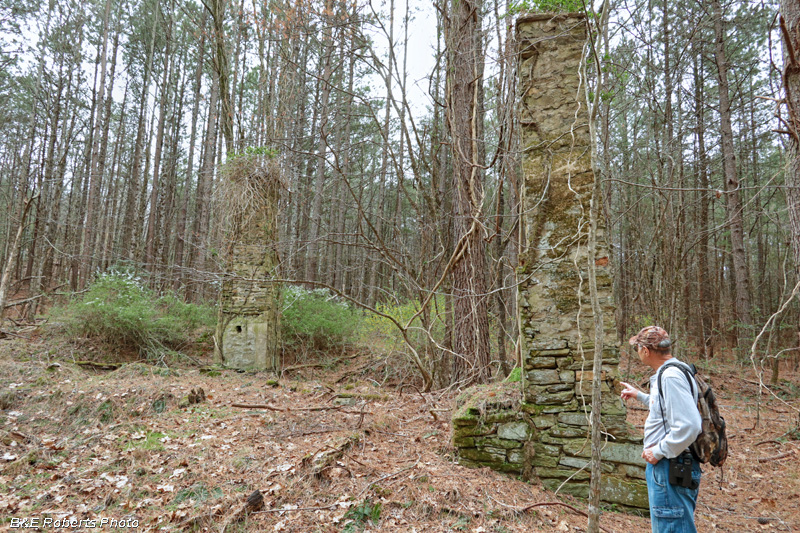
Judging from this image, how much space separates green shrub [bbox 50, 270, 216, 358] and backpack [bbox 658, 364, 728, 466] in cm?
884

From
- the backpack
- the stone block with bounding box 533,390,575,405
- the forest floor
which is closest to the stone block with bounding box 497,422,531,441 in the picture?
the stone block with bounding box 533,390,575,405

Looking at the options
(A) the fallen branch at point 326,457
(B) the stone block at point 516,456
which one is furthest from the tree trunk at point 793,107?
(A) the fallen branch at point 326,457

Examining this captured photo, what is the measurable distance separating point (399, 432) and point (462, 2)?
6209mm

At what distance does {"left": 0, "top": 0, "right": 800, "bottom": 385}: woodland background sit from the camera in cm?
607

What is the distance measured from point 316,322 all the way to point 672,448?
7994 mm

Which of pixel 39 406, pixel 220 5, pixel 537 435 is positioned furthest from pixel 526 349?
pixel 220 5

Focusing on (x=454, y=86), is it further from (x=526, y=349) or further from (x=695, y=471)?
(x=695, y=471)

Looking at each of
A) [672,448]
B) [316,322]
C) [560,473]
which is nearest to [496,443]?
[560,473]

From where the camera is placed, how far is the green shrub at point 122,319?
778 centimetres

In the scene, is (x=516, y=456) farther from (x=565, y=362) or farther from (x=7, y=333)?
(x=7, y=333)

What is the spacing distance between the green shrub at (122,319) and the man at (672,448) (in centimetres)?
866

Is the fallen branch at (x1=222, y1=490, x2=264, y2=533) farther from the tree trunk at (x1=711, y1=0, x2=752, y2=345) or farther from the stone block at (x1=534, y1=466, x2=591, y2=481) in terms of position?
the tree trunk at (x1=711, y1=0, x2=752, y2=345)

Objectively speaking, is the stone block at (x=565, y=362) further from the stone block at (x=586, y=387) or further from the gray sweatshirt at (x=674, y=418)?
the gray sweatshirt at (x=674, y=418)

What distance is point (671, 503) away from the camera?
2.29m
